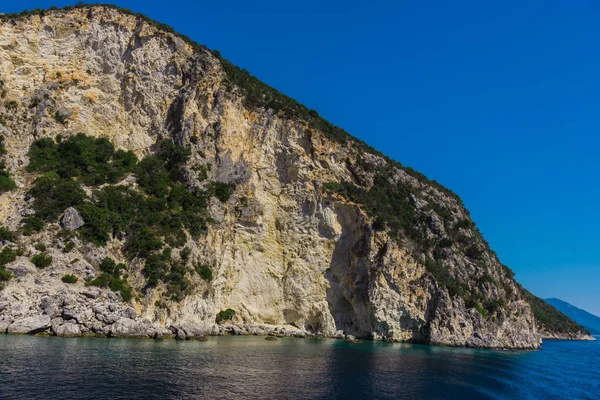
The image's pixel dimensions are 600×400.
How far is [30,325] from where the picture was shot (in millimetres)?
32219

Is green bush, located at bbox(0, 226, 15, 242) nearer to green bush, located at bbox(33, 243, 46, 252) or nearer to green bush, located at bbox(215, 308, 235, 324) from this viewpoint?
green bush, located at bbox(33, 243, 46, 252)

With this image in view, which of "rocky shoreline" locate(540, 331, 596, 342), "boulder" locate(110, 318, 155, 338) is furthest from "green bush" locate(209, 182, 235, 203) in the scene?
"rocky shoreline" locate(540, 331, 596, 342)

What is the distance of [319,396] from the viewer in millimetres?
21250

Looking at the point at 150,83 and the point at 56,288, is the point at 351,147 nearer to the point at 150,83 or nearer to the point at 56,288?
the point at 150,83

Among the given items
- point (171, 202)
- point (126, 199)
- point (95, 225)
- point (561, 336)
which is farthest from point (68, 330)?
point (561, 336)

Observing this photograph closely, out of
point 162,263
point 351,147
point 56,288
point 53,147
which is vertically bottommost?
point 56,288

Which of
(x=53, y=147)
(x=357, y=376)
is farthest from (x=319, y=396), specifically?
(x=53, y=147)

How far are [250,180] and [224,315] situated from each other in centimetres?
1924

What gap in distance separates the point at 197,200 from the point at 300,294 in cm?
1896

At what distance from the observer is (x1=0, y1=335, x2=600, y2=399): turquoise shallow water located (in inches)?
771

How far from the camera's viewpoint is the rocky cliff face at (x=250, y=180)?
54219 mm

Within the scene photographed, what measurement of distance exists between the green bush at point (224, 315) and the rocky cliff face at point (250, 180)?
918 mm

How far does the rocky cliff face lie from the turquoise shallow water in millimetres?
15666

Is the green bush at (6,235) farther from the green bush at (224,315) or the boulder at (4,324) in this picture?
the green bush at (224,315)
